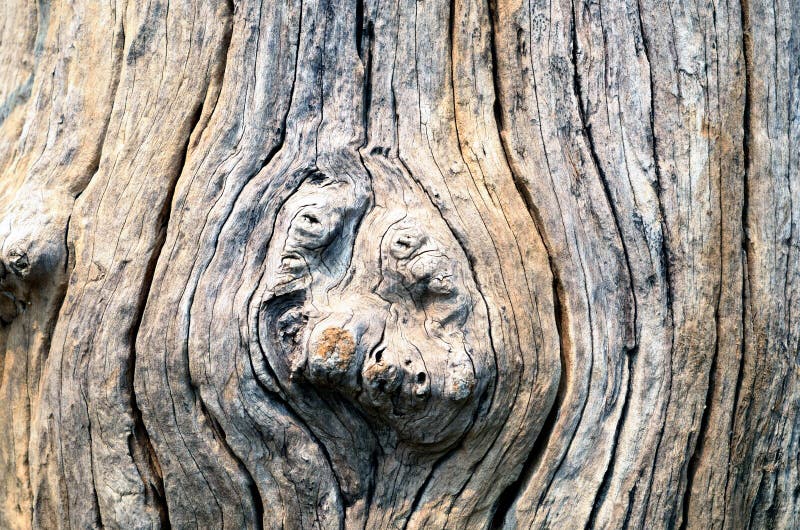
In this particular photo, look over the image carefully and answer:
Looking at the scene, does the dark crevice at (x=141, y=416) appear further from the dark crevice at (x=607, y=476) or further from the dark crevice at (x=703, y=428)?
the dark crevice at (x=703, y=428)

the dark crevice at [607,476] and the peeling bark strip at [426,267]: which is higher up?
the peeling bark strip at [426,267]

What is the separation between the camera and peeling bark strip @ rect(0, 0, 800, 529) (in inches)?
76.9

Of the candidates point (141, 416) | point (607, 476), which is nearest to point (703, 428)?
point (607, 476)

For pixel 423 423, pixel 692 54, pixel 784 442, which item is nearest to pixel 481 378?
pixel 423 423

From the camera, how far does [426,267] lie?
6.23 ft

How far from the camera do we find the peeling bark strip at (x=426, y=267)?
6.40 ft

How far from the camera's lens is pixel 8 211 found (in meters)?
2.17

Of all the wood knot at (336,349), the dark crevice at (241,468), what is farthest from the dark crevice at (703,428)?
the dark crevice at (241,468)

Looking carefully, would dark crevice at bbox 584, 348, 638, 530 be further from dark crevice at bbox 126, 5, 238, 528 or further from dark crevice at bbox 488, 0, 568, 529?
dark crevice at bbox 126, 5, 238, 528

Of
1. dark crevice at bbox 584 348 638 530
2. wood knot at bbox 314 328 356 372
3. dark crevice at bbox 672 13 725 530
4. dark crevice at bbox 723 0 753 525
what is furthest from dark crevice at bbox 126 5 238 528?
dark crevice at bbox 723 0 753 525

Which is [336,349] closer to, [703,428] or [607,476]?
[607,476]

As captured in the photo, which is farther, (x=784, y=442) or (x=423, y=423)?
(x=784, y=442)

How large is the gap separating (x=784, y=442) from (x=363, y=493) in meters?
1.36

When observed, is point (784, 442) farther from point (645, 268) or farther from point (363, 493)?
point (363, 493)
